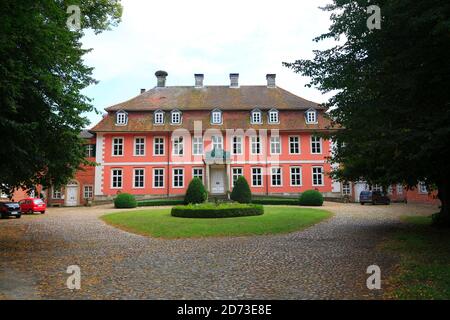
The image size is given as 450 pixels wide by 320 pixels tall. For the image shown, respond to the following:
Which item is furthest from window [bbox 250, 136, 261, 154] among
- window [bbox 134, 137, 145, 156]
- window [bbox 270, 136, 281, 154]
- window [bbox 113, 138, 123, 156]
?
window [bbox 113, 138, 123, 156]

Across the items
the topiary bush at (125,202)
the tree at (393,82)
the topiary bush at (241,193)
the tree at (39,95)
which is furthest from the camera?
the topiary bush at (125,202)

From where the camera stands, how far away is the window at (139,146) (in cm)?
3847

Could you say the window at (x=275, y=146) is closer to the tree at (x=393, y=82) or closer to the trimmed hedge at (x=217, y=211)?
the trimmed hedge at (x=217, y=211)

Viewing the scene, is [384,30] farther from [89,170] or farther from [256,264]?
[89,170]

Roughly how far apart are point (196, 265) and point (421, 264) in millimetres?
5120

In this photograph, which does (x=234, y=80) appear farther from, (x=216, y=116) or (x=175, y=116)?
(x=175, y=116)

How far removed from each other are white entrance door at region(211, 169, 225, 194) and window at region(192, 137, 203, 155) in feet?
8.15

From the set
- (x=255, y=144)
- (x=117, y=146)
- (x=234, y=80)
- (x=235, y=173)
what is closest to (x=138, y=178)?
(x=117, y=146)

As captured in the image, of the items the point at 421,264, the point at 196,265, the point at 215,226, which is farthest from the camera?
the point at 215,226

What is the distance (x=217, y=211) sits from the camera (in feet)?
66.6

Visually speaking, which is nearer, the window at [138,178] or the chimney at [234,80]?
the window at [138,178]

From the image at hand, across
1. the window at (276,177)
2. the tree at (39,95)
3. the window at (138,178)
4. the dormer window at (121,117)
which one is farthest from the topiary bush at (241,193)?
the tree at (39,95)

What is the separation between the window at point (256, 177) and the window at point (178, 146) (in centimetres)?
758
